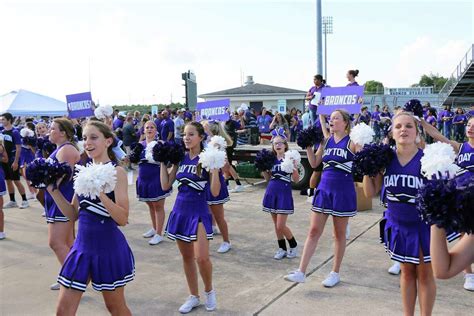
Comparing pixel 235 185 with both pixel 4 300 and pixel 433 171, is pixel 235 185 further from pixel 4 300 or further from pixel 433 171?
pixel 433 171

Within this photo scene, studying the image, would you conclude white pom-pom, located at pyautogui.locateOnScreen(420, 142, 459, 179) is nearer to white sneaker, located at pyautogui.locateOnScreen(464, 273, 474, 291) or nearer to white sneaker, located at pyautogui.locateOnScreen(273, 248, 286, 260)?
white sneaker, located at pyautogui.locateOnScreen(464, 273, 474, 291)

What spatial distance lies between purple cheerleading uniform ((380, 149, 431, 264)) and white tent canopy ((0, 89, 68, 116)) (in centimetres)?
Result: 2667

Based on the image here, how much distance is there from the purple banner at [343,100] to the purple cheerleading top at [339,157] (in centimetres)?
178

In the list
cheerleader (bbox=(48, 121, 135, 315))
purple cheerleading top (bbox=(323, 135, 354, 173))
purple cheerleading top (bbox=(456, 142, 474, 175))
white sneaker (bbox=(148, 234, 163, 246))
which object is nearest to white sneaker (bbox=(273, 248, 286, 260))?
purple cheerleading top (bbox=(323, 135, 354, 173))

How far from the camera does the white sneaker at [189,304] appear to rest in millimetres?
4191

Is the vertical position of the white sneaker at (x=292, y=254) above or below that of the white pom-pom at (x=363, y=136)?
below

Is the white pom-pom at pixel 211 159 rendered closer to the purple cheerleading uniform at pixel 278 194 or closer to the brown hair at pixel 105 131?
the brown hair at pixel 105 131

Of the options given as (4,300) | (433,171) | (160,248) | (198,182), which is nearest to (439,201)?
(433,171)

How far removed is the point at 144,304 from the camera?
4469 millimetres

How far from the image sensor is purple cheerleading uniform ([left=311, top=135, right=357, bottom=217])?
4773mm

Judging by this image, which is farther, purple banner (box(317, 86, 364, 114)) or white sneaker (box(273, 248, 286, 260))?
purple banner (box(317, 86, 364, 114))

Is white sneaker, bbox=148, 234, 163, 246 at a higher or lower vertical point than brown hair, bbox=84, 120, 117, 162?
lower

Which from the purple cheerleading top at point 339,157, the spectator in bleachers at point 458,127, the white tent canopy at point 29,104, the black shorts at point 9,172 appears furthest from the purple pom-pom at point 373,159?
the white tent canopy at point 29,104

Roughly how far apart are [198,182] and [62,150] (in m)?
1.37
